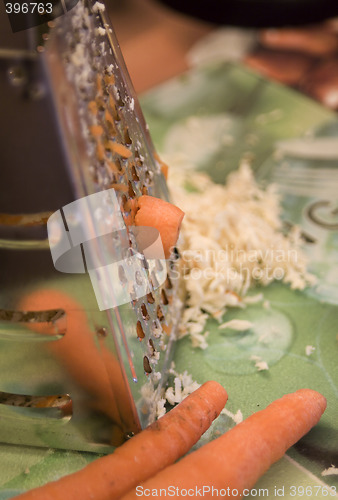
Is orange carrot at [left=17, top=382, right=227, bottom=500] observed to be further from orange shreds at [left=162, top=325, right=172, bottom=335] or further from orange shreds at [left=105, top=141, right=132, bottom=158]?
orange shreds at [left=105, top=141, right=132, bottom=158]

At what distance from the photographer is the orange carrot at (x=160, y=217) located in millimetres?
752

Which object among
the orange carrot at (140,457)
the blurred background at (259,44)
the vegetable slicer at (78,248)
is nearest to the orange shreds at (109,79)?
the vegetable slicer at (78,248)

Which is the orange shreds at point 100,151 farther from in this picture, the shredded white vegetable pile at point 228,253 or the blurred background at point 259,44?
the blurred background at point 259,44

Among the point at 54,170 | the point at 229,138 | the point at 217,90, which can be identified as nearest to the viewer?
the point at 54,170

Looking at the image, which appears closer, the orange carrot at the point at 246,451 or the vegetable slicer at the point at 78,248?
the vegetable slicer at the point at 78,248

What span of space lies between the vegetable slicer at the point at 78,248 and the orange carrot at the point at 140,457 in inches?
1.5

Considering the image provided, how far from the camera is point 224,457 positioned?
698 mm

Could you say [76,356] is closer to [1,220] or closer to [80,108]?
[1,220]

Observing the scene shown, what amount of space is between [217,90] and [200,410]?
3.42 feet

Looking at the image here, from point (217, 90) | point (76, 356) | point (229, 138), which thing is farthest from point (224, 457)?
point (217, 90)

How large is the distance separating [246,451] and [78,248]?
1.16 ft

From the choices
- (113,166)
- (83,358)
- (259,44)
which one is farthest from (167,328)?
(259,44)

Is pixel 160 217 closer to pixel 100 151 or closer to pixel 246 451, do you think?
pixel 100 151

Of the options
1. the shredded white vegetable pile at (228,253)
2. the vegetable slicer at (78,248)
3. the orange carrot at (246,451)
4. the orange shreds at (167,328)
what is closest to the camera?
the vegetable slicer at (78,248)
